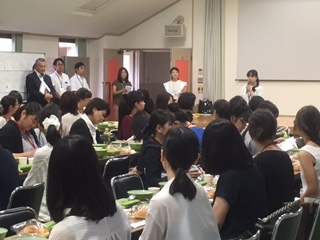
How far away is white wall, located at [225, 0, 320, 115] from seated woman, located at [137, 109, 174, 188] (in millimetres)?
7468

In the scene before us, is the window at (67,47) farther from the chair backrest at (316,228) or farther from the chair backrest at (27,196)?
the chair backrest at (316,228)

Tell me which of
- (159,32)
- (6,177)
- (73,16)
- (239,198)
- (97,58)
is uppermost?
(73,16)

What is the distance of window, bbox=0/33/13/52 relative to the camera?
10797mm

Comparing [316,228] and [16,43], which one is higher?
[16,43]

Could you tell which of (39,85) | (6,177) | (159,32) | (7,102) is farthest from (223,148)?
(159,32)

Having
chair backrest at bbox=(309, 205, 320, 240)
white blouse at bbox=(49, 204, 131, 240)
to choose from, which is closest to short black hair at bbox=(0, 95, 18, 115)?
chair backrest at bbox=(309, 205, 320, 240)

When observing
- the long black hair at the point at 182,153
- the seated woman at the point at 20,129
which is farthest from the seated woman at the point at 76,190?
the seated woman at the point at 20,129

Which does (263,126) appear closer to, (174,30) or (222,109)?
(222,109)

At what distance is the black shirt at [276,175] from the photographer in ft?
11.2

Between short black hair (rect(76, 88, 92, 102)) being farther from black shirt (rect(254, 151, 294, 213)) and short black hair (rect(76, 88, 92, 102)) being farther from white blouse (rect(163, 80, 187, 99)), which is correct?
white blouse (rect(163, 80, 187, 99))

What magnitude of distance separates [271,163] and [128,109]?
11.2 feet

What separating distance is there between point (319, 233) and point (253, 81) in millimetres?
7022

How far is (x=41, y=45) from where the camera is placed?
11.4 meters

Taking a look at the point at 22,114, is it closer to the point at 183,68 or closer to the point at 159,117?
the point at 159,117
